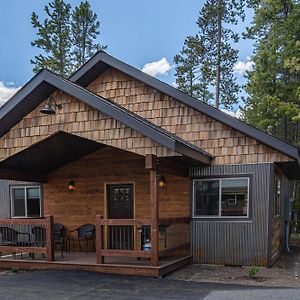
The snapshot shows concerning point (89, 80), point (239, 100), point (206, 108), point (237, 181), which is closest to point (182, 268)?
point (237, 181)

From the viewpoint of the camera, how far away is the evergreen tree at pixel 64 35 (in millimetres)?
22469

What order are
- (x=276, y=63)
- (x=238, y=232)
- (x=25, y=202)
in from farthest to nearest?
(x=276, y=63), (x=25, y=202), (x=238, y=232)

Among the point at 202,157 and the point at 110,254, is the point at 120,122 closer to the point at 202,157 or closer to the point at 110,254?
the point at 202,157

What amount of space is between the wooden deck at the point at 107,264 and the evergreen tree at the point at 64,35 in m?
15.3

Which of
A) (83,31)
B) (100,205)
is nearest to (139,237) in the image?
(100,205)

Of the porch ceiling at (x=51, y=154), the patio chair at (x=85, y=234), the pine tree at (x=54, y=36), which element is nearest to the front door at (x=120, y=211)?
the patio chair at (x=85, y=234)

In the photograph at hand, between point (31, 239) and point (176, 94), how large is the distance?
5789mm

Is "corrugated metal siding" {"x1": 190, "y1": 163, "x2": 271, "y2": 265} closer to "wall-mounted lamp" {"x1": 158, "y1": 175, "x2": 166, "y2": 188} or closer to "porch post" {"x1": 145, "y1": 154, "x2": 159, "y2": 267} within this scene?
"wall-mounted lamp" {"x1": 158, "y1": 175, "x2": 166, "y2": 188}

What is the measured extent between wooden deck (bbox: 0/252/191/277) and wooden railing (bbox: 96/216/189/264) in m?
0.22

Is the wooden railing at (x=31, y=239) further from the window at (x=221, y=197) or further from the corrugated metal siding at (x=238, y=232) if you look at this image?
the window at (x=221, y=197)

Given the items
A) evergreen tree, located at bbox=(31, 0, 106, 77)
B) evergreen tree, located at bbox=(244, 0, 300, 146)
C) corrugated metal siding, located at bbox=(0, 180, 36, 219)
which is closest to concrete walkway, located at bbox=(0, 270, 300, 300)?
corrugated metal siding, located at bbox=(0, 180, 36, 219)

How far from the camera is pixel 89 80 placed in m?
11.6

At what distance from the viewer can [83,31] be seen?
76.3 feet

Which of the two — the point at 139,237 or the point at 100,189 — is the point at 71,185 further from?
the point at 139,237
